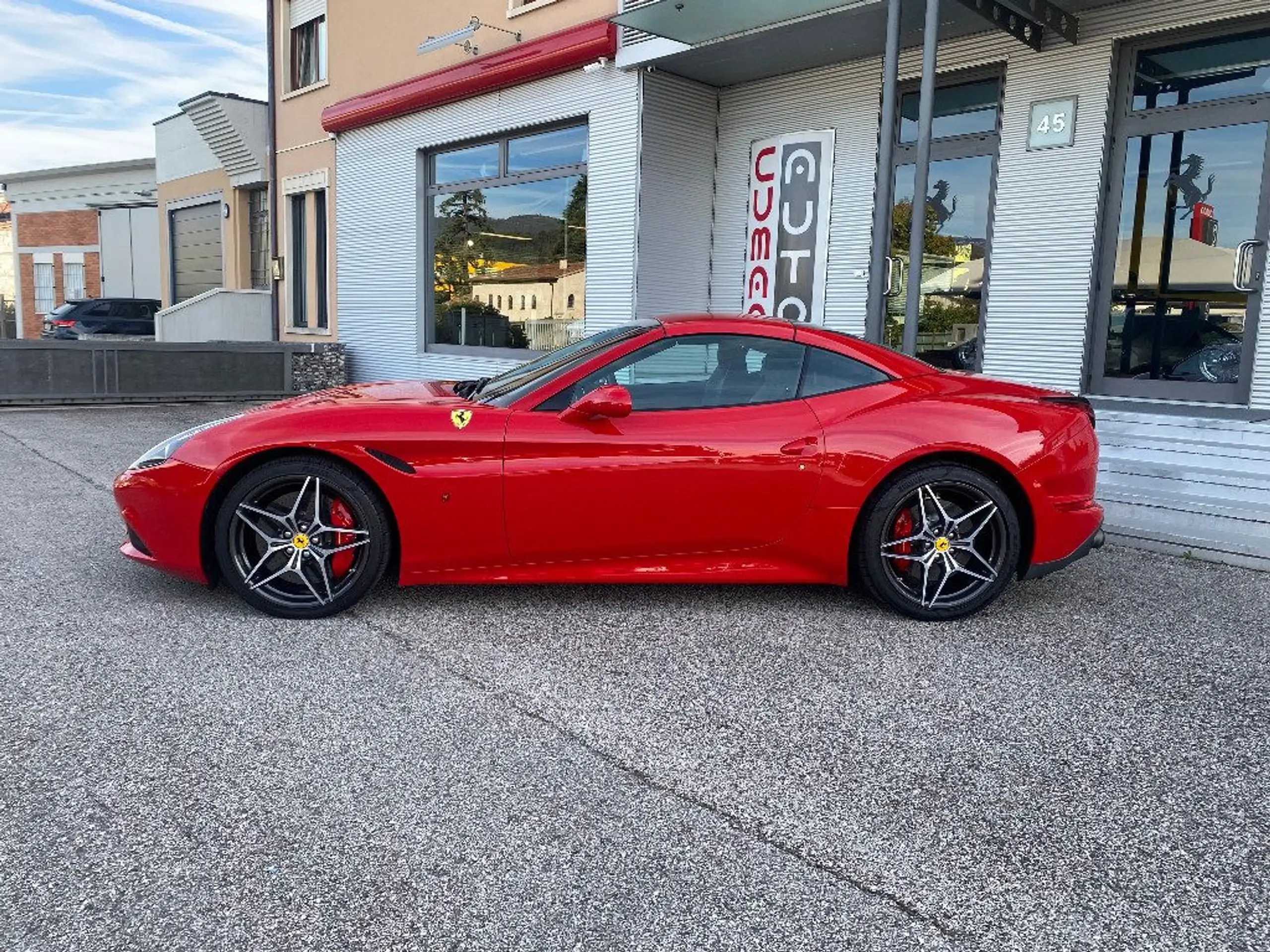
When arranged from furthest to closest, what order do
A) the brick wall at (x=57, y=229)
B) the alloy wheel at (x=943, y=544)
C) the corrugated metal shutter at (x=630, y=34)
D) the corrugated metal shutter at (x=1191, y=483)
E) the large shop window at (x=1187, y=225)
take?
1. the brick wall at (x=57, y=229)
2. the corrugated metal shutter at (x=630, y=34)
3. the large shop window at (x=1187, y=225)
4. the corrugated metal shutter at (x=1191, y=483)
5. the alloy wheel at (x=943, y=544)

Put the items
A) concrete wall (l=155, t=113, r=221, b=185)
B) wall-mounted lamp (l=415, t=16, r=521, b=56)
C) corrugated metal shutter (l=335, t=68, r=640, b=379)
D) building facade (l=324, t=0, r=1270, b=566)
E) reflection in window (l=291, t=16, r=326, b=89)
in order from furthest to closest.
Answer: concrete wall (l=155, t=113, r=221, b=185)
reflection in window (l=291, t=16, r=326, b=89)
wall-mounted lamp (l=415, t=16, r=521, b=56)
corrugated metal shutter (l=335, t=68, r=640, b=379)
building facade (l=324, t=0, r=1270, b=566)

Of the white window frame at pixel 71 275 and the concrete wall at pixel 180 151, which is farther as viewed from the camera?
the white window frame at pixel 71 275

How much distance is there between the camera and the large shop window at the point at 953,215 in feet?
26.4

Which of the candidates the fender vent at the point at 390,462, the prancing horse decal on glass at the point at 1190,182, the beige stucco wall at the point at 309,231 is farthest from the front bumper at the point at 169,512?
the beige stucco wall at the point at 309,231

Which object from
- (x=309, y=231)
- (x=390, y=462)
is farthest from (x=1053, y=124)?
(x=309, y=231)

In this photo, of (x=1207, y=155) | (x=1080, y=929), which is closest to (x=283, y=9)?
(x=1207, y=155)

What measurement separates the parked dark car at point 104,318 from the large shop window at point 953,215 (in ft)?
55.6

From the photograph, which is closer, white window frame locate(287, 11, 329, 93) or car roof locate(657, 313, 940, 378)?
car roof locate(657, 313, 940, 378)

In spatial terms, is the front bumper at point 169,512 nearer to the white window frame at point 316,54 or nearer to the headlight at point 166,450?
the headlight at point 166,450

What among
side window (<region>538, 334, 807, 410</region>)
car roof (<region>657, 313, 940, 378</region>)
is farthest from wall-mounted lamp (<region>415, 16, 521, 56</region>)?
side window (<region>538, 334, 807, 410</region>)

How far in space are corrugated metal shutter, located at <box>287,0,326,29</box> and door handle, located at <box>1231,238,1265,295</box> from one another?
12407mm

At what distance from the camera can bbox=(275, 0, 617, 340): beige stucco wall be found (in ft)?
34.5

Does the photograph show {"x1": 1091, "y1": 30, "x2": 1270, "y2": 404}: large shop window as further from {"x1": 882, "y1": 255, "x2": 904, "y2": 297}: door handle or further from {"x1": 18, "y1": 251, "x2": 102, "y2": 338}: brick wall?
{"x1": 18, "y1": 251, "x2": 102, "y2": 338}: brick wall

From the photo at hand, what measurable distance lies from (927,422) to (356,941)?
9.76 ft
